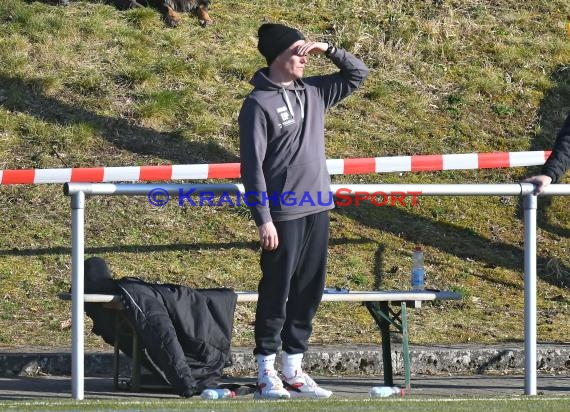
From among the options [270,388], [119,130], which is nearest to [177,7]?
[119,130]

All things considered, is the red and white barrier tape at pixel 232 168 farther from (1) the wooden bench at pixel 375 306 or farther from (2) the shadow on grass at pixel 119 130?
(1) the wooden bench at pixel 375 306

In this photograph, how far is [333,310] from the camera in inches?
369

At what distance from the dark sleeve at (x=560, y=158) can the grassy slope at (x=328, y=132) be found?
264 cm

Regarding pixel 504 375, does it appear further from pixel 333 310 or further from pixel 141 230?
pixel 141 230

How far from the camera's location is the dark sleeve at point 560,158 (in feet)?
21.4

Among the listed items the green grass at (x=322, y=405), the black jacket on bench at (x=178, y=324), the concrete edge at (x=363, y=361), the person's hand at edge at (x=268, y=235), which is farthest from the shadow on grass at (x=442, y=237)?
the green grass at (x=322, y=405)

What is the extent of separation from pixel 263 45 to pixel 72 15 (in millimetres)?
7476

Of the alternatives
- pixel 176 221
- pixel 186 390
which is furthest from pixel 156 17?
pixel 186 390

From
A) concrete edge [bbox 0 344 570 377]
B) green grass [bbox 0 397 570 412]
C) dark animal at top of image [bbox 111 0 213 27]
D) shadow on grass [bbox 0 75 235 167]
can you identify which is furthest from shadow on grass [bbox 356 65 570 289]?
green grass [bbox 0 397 570 412]

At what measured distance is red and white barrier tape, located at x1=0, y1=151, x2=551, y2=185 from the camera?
33.0ft

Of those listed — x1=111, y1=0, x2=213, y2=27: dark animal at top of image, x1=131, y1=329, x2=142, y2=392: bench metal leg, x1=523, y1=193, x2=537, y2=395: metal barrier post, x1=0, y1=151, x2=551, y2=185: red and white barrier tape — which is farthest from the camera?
x1=111, y1=0, x2=213, y2=27: dark animal at top of image

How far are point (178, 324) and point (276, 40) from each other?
161 centimetres

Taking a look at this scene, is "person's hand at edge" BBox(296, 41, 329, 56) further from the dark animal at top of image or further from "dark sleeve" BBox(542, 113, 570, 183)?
the dark animal at top of image

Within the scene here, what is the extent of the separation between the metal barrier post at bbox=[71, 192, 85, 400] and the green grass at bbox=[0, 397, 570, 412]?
21 cm
